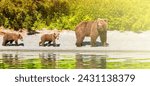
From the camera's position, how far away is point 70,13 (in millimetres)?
3170

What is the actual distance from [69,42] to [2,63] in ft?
1.38

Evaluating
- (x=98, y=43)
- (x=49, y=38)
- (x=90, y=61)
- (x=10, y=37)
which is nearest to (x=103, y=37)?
(x=98, y=43)

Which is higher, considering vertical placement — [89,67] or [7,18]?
[7,18]

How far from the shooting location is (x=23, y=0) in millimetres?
3182

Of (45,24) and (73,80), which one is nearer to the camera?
(73,80)

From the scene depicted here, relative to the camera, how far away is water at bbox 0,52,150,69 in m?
3.04

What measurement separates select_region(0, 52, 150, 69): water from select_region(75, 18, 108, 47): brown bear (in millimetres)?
85

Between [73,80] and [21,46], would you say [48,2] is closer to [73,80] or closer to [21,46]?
[21,46]

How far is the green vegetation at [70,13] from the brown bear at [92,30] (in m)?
0.03

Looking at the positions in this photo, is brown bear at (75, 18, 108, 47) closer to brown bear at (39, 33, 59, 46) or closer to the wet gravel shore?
the wet gravel shore

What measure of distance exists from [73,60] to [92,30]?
218 mm

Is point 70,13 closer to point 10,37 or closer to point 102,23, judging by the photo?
point 102,23

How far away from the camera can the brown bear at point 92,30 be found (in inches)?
122

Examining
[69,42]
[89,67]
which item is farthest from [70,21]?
[89,67]
